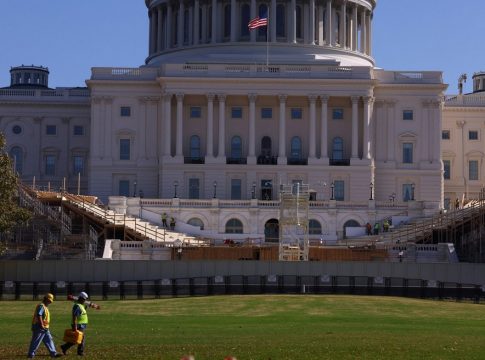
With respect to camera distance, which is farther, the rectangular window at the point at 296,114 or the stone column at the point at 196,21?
the stone column at the point at 196,21

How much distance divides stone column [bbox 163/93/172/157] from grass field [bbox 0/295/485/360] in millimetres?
61810

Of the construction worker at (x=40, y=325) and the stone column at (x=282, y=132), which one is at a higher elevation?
the stone column at (x=282, y=132)

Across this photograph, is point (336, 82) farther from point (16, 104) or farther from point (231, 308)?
point (231, 308)

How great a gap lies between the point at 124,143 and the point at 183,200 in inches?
749

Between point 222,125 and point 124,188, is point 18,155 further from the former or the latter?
point 222,125

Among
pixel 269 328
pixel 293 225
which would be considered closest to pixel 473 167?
pixel 293 225

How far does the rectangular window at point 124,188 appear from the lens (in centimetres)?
14050

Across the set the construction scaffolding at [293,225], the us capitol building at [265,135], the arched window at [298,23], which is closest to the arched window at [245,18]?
the us capitol building at [265,135]

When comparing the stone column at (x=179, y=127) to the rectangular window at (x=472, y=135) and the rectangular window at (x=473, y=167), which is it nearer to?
the rectangular window at (x=473, y=167)

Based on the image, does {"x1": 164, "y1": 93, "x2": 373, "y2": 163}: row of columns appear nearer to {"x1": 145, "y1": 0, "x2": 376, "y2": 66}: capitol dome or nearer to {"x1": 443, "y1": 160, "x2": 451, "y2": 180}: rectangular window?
{"x1": 145, "y1": 0, "x2": 376, "y2": 66}: capitol dome

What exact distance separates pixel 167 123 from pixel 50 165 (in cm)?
1959

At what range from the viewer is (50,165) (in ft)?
A: 502

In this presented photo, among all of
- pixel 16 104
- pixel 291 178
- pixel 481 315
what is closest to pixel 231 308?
pixel 481 315

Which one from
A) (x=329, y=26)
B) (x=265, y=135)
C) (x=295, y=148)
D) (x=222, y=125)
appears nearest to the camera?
(x=222, y=125)
